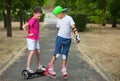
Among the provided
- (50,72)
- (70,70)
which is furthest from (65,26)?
(70,70)

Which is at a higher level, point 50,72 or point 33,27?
point 33,27

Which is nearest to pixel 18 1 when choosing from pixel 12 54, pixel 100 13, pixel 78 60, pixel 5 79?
pixel 100 13

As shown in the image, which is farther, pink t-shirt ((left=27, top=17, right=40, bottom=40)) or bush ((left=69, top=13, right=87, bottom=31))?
bush ((left=69, top=13, right=87, bottom=31))

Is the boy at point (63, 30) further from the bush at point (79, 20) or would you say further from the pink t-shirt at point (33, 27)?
the bush at point (79, 20)

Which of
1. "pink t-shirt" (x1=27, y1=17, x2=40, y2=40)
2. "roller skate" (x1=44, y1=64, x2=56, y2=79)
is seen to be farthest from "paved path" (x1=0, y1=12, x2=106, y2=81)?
"pink t-shirt" (x1=27, y1=17, x2=40, y2=40)

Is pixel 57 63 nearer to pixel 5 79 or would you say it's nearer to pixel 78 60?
pixel 78 60

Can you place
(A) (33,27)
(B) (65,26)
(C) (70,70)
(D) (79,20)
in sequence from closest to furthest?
1. (B) (65,26)
2. (A) (33,27)
3. (C) (70,70)
4. (D) (79,20)

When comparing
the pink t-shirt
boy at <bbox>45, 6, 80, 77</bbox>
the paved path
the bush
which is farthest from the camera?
the bush

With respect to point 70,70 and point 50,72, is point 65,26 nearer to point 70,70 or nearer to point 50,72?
point 50,72

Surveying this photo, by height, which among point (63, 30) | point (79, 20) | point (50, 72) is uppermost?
point (63, 30)

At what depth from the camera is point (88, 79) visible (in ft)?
28.6

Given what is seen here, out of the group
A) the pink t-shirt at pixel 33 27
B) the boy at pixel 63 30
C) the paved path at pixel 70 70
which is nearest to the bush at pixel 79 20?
the paved path at pixel 70 70

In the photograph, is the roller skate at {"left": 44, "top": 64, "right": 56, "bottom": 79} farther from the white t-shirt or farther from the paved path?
the white t-shirt

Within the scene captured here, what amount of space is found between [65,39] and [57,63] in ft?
8.85
